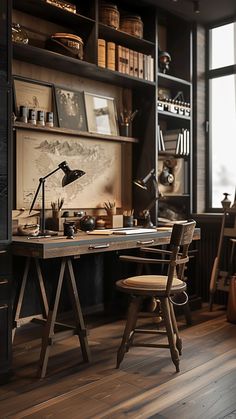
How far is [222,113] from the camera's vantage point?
4605 millimetres

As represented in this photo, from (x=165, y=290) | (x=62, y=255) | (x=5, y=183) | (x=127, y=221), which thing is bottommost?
(x=165, y=290)

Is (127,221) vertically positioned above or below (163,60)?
below

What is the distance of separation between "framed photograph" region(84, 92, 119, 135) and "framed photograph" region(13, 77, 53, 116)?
0.39 meters

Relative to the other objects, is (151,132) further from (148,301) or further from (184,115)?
(148,301)

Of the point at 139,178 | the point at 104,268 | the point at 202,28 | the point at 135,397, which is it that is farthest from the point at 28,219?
the point at 202,28

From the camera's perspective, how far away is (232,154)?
452cm

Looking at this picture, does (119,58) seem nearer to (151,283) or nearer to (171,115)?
(171,115)

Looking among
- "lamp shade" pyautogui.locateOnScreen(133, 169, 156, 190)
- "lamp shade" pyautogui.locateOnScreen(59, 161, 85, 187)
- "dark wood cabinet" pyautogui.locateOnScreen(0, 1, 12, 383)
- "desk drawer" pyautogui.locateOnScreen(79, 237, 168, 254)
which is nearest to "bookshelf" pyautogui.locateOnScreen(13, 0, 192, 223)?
"lamp shade" pyautogui.locateOnScreen(133, 169, 156, 190)

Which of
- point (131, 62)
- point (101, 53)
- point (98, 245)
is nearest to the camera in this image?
point (98, 245)

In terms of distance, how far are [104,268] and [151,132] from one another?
131 cm

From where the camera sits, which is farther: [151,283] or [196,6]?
[196,6]

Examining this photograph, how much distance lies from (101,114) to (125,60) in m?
0.50

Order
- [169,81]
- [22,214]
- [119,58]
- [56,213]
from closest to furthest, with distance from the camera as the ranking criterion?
[22,214]
[56,213]
[119,58]
[169,81]

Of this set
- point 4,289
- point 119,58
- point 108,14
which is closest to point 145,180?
point 119,58
